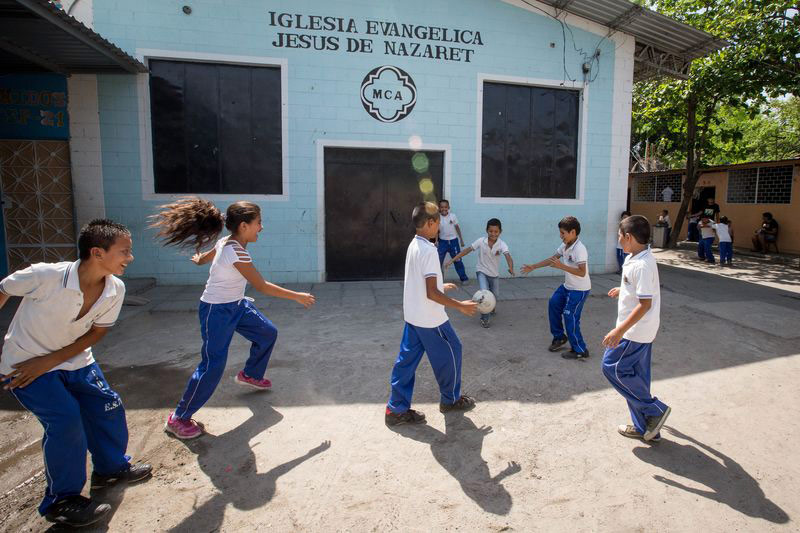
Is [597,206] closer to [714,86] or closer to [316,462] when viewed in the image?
[714,86]

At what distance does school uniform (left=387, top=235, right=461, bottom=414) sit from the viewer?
11.0 ft

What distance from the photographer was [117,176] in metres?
8.20

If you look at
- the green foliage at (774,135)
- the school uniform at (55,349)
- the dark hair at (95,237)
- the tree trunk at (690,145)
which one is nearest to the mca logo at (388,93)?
the dark hair at (95,237)

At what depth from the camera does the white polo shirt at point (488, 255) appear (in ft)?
20.5

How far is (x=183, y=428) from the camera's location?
330 centimetres

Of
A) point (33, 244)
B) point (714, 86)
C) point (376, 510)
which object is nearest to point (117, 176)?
point (33, 244)

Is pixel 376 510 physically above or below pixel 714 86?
below

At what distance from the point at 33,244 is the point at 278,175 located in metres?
4.14

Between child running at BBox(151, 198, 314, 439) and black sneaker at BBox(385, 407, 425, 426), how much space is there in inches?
40.8

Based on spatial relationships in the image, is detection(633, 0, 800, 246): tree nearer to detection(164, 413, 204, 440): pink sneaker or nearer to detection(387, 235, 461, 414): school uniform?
detection(387, 235, 461, 414): school uniform

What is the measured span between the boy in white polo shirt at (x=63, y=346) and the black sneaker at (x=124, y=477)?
0.88ft

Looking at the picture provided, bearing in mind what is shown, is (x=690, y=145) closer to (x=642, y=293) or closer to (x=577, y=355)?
(x=577, y=355)

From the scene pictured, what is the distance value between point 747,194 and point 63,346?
64.4ft

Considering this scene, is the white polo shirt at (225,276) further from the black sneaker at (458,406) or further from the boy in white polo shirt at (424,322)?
the black sneaker at (458,406)
